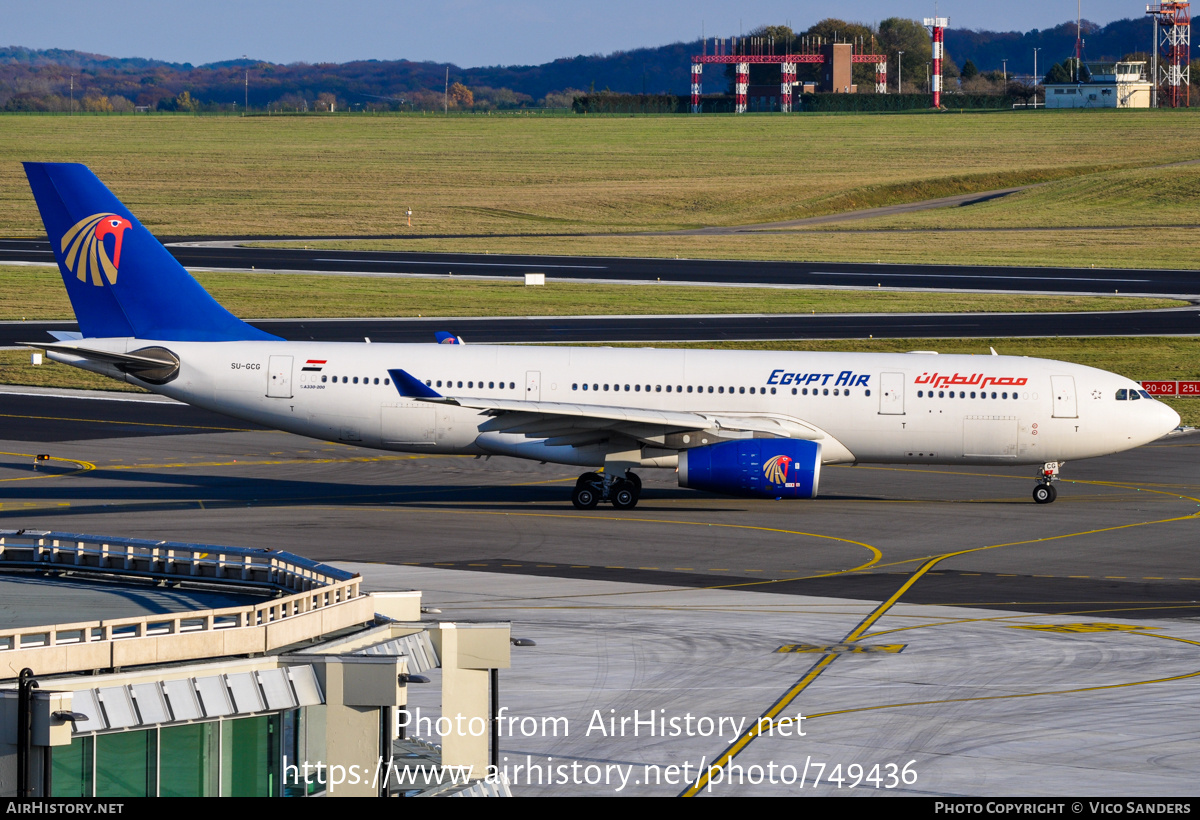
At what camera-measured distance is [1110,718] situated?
2272 centimetres

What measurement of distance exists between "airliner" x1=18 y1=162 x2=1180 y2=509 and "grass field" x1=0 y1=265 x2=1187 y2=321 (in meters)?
37.5

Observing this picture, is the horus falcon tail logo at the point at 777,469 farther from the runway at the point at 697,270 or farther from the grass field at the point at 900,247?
the grass field at the point at 900,247

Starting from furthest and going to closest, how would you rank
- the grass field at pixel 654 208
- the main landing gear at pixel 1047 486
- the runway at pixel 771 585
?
the grass field at pixel 654 208, the main landing gear at pixel 1047 486, the runway at pixel 771 585

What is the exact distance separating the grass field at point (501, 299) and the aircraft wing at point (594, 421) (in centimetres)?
4211

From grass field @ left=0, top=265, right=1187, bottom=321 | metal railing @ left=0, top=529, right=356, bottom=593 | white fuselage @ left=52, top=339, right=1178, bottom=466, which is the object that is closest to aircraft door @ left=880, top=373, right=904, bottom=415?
white fuselage @ left=52, top=339, right=1178, bottom=466

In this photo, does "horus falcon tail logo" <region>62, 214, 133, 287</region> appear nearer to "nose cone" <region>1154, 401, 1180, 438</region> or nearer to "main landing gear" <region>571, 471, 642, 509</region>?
"main landing gear" <region>571, 471, 642, 509</region>

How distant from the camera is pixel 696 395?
4328 cm

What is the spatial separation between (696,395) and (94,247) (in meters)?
18.3

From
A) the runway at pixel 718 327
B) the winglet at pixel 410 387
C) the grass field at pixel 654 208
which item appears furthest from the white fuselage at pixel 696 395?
the runway at pixel 718 327

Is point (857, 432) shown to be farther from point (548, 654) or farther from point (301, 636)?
point (301, 636)

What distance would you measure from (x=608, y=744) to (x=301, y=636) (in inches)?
220

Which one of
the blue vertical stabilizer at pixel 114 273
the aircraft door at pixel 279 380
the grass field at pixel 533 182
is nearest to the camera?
the aircraft door at pixel 279 380

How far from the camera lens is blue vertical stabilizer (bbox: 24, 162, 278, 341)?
44.4 m

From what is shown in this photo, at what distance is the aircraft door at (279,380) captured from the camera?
1716 inches
